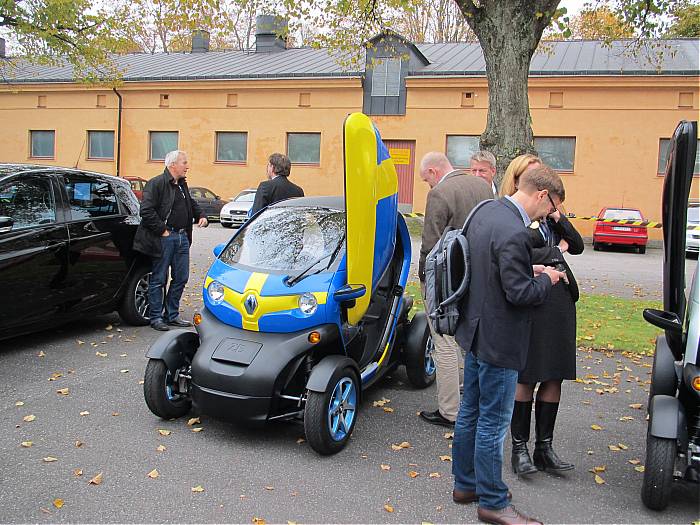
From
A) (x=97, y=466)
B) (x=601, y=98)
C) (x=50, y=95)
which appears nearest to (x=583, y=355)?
(x=97, y=466)

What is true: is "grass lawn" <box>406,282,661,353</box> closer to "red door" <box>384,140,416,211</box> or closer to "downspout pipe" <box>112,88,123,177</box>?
"red door" <box>384,140,416,211</box>

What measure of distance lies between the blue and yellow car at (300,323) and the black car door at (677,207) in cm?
186

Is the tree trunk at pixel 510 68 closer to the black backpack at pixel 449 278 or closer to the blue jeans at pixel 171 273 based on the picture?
the blue jeans at pixel 171 273

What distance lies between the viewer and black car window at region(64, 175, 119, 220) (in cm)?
688

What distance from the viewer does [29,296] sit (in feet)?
20.4

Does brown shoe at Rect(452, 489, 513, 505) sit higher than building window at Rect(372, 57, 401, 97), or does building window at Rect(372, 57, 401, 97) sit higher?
building window at Rect(372, 57, 401, 97)

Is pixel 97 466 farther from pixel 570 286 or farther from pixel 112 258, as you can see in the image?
pixel 112 258

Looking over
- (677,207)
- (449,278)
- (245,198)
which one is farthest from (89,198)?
(245,198)

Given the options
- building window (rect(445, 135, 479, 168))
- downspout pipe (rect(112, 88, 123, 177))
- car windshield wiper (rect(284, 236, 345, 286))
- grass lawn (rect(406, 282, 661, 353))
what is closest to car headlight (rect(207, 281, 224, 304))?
car windshield wiper (rect(284, 236, 345, 286))

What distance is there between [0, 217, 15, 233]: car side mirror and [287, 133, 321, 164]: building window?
22841mm

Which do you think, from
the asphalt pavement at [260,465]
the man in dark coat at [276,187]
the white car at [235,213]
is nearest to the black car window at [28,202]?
the asphalt pavement at [260,465]

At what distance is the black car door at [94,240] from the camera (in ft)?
22.2

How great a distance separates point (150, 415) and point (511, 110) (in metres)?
6.89

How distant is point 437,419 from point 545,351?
1.28 meters
